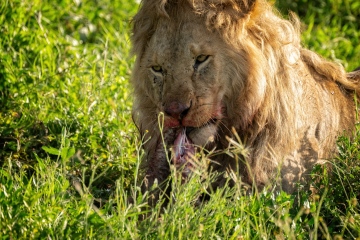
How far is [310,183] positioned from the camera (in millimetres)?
4316

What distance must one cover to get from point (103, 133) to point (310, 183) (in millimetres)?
1602

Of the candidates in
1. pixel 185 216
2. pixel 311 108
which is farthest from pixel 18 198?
pixel 311 108

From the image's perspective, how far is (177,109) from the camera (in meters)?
4.07

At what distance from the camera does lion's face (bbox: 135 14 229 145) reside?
4148mm

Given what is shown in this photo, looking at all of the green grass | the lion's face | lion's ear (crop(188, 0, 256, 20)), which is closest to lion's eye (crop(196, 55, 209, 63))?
the lion's face

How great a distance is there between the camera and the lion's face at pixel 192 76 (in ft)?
13.6

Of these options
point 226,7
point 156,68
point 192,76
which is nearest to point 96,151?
point 156,68

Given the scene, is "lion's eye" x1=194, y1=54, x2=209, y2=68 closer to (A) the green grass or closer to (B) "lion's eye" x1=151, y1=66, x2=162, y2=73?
(B) "lion's eye" x1=151, y1=66, x2=162, y2=73


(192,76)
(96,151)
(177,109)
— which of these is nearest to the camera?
(177,109)

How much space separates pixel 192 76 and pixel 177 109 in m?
0.25

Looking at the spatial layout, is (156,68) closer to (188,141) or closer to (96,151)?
(188,141)

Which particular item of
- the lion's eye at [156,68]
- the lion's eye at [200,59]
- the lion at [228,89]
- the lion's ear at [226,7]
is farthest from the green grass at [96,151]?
the lion's ear at [226,7]

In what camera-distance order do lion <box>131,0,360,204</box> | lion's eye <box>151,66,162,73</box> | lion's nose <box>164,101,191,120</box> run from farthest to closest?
lion's eye <box>151,66,162,73</box> → lion <box>131,0,360,204</box> → lion's nose <box>164,101,191,120</box>

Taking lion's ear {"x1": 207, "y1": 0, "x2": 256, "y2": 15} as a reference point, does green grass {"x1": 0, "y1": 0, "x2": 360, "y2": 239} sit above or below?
below
